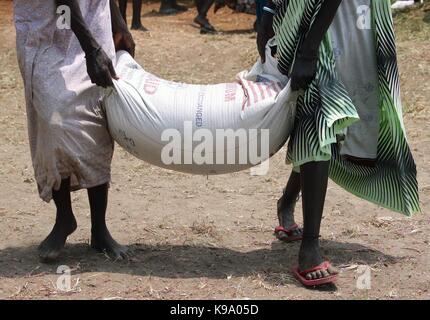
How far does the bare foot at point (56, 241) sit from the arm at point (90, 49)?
2.43 ft

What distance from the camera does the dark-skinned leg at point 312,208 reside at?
376cm

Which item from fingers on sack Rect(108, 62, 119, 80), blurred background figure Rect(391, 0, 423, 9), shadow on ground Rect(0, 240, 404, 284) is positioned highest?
fingers on sack Rect(108, 62, 119, 80)

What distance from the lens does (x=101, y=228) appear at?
4.18 metres

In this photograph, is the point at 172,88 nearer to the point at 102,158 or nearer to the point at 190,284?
the point at 102,158

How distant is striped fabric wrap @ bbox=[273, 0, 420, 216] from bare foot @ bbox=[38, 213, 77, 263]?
1.06 meters

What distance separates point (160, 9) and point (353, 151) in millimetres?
8748

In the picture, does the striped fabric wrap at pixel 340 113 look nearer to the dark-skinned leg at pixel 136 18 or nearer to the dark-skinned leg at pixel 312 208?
the dark-skinned leg at pixel 312 208

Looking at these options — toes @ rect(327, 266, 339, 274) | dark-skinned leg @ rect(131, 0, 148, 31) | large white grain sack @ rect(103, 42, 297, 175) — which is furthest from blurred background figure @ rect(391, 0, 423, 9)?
toes @ rect(327, 266, 339, 274)

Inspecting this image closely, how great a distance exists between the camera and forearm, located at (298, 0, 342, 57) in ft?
11.9

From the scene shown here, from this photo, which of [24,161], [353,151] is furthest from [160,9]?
[353,151]

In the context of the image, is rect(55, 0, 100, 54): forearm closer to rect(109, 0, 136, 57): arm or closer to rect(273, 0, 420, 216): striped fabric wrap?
rect(109, 0, 136, 57): arm

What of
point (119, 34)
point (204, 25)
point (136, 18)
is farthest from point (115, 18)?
point (204, 25)

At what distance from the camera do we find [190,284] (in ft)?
12.7

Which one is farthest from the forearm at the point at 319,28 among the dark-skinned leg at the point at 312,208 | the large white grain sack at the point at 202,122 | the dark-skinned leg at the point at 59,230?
the dark-skinned leg at the point at 59,230
